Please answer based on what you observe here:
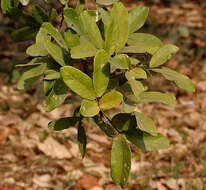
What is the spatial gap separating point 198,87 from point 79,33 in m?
1.87

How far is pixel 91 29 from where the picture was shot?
882 millimetres

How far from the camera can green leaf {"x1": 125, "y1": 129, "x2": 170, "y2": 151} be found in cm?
91

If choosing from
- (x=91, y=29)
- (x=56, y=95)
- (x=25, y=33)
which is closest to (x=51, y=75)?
(x=56, y=95)

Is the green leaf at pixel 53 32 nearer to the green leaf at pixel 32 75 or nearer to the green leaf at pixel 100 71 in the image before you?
the green leaf at pixel 32 75

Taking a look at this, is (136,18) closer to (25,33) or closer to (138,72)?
(138,72)

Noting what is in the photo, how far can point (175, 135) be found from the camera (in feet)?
7.30

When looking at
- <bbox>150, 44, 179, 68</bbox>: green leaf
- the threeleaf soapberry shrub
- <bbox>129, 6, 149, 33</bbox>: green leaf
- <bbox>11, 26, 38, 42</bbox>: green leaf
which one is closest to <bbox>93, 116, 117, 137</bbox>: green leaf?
the threeleaf soapberry shrub

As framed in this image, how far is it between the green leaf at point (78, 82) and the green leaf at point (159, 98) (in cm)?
13

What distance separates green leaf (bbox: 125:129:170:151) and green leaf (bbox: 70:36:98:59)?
0.80 ft

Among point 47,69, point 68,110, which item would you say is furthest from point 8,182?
point 47,69

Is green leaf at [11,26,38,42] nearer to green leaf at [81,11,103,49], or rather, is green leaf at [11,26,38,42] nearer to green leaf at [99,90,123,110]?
green leaf at [81,11,103,49]

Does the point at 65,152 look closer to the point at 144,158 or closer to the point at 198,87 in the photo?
the point at 144,158

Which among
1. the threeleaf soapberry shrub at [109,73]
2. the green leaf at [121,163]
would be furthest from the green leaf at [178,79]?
the green leaf at [121,163]

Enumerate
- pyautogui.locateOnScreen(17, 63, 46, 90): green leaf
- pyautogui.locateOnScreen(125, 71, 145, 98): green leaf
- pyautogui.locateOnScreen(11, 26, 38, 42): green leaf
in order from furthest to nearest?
pyautogui.locateOnScreen(11, 26, 38, 42): green leaf
pyautogui.locateOnScreen(17, 63, 46, 90): green leaf
pyautogui.locateOnScreen(125, 71, 145, 98): green leaf
